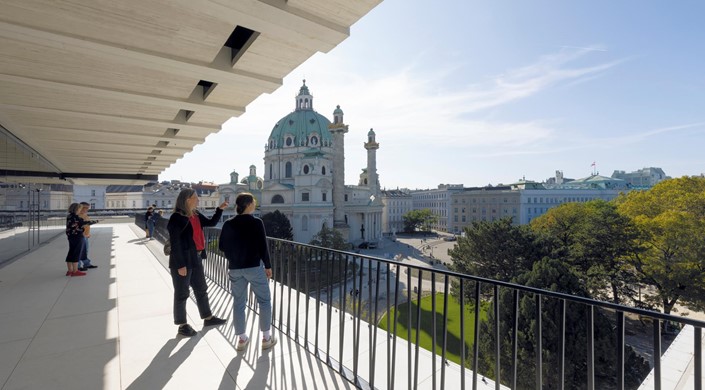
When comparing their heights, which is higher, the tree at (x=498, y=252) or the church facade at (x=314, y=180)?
the church facade at (x=314, y=180)

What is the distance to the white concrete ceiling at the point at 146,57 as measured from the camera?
314 centimetres

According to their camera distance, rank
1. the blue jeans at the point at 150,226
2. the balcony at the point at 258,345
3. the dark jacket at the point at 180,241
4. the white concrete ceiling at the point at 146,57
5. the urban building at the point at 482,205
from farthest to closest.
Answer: the urban building at the point at 482,205 < the blue jeans at the point at 150,226 < the dark jacket at the point at 180,241 < the white concrete ceiling at the point at 146,57 < the balcony at the point at 258,345

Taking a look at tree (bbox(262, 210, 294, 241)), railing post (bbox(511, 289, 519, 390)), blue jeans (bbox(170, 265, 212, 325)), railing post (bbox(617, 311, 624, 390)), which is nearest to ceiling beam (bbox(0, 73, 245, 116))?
blue jeans (bbox(170, 265, 212, 325))

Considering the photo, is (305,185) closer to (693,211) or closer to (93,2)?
(693,211)

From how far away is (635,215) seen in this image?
2281 cm

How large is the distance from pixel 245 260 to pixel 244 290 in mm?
411

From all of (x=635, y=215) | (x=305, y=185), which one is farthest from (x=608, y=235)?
(x=305, y=185)

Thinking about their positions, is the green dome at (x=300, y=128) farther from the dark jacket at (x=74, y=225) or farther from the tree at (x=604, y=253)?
the dark jacket at (x=74, y=225)

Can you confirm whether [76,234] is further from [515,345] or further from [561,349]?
[561,349]

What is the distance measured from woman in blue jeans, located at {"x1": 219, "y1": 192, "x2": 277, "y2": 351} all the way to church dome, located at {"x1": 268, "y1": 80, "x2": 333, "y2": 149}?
2381 inches

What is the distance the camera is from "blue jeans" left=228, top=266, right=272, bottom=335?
352 centimetres

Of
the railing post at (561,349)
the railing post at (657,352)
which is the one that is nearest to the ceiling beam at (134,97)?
the railing post at (561,349)

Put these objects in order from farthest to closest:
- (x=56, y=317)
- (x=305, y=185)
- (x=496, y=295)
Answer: (x=305, y=185), (x=56, y=317), (x=496, y=295)

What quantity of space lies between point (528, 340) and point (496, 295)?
12.8 meters
